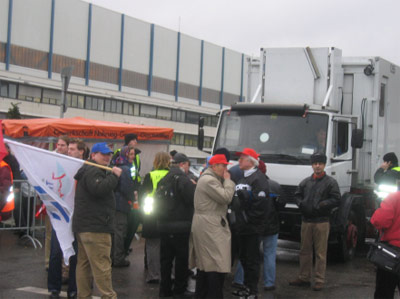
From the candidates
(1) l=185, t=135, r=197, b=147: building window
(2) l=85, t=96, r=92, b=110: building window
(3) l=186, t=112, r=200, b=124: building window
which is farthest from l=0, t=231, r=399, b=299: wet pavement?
(1) l=185, t=135, r=197, b=147: building window

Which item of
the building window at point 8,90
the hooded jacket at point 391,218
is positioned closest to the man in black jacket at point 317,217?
the hooded jacket at point 391,218

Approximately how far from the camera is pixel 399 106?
1281 cm

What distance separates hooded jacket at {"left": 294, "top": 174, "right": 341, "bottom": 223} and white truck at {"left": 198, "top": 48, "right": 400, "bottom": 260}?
0.94 m

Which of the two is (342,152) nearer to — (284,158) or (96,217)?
(284,158)

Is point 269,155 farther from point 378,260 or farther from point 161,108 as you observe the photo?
point 161,108

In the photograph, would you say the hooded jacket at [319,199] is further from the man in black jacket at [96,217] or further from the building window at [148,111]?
the building window at [148,111]

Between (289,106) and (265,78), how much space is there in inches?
66.8

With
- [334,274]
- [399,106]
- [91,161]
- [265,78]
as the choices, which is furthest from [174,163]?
[399,106]

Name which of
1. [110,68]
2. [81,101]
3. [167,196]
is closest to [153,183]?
[167,196]

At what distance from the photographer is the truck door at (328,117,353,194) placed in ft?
34.0

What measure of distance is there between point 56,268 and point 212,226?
2130 millimetres

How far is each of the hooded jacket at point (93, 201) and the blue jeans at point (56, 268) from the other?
750 millimetres

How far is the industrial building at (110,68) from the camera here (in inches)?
2106

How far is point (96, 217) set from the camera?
642cm
